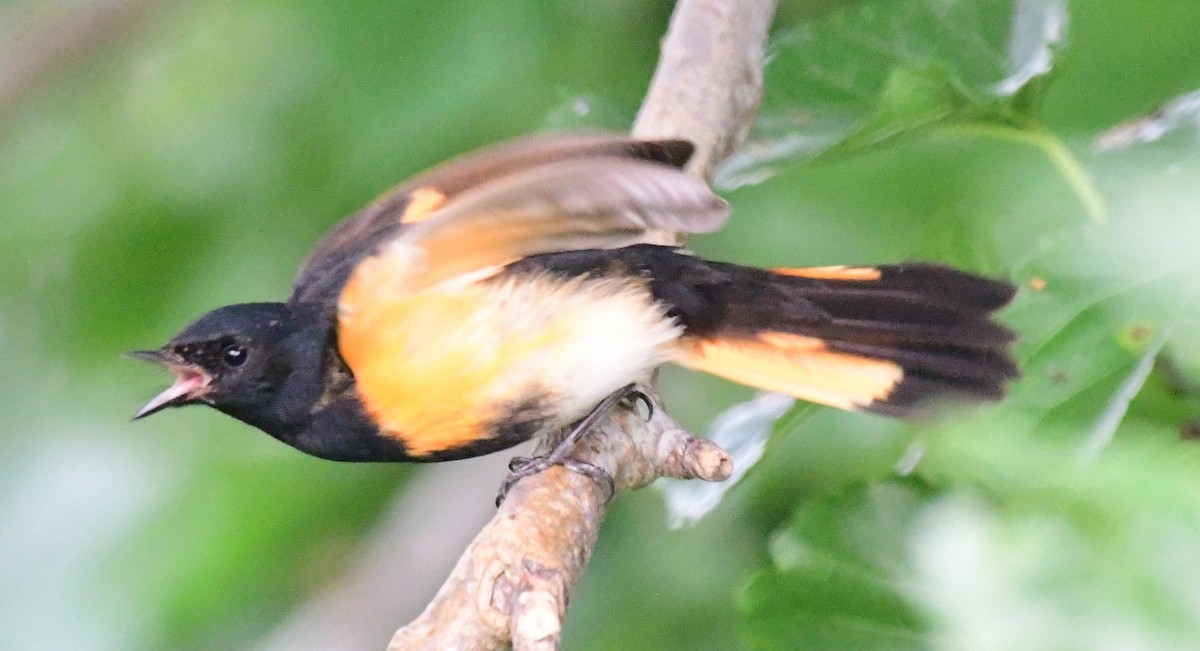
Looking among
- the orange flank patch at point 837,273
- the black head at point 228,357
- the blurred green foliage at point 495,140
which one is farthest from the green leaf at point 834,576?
the black head at point 228,357

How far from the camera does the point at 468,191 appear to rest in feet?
4.36

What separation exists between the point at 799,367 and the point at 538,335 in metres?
0.35

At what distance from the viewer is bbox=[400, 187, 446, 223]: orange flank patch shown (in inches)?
67.4

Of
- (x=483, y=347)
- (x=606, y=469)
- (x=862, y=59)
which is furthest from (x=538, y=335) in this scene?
(x=862, y=59)

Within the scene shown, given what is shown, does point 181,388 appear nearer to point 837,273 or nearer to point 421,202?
point 421,202

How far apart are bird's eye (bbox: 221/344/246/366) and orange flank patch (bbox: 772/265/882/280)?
2.37 ft

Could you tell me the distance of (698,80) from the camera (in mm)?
1862

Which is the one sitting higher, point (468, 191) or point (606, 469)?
point (468, 191)

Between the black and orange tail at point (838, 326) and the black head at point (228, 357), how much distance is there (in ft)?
1.25

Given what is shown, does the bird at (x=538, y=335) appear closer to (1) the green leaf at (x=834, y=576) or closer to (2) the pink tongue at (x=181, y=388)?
(2) the pink tongue at (x=181, y=388)

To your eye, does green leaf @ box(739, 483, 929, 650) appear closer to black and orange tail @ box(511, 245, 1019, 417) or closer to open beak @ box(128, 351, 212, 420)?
black and orange tail @ box(511, 245, 1019, 417)

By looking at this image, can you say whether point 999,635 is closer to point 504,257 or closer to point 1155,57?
point 504,257

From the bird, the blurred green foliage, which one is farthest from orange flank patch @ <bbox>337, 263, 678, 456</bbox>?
the blurred green foliage

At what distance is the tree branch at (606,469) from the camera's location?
45.8 inches
